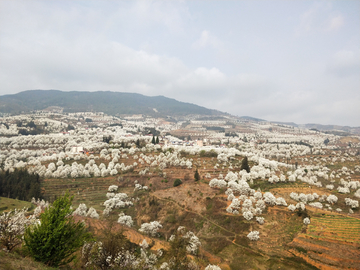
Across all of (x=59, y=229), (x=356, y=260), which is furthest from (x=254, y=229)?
(x=59, y=229)

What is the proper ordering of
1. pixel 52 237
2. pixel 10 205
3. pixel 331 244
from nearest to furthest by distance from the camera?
pixel 52 237 < pixel 331 244 < pixel 10 205

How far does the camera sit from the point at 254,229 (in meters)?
37.2

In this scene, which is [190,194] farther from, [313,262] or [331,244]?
[331,244]

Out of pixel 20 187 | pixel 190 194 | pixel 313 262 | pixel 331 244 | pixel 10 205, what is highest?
pixel 331 244

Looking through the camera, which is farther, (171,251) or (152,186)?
(152,186)

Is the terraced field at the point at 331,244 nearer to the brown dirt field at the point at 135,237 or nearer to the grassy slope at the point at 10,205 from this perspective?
the brown dirt field at the point at 135,237

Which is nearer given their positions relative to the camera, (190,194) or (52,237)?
(52,237)

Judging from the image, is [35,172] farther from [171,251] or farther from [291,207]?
[291,207]

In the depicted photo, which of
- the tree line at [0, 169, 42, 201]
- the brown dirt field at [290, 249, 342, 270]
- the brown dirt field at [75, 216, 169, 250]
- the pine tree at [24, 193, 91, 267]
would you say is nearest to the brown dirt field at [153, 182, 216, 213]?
the brown dirt field at [75, 216, 169, 250]

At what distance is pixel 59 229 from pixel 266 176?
198 feet

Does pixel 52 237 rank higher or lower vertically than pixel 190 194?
higher

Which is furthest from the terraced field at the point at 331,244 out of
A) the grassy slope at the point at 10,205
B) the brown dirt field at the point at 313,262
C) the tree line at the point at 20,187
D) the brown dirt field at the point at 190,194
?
the tree line at the point at 20,187

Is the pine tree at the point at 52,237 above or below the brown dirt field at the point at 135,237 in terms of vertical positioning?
above

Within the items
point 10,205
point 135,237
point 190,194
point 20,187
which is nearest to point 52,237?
point 135,237
